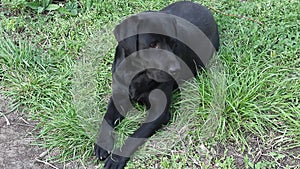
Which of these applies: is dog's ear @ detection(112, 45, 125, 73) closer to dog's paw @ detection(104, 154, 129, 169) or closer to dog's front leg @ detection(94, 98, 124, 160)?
dog's front leg @ detection(94, 98, 124, 160)

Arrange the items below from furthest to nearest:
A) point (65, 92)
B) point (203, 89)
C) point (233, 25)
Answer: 1. point (233, 25)
2. point (65, 92)
3. point (203, 89)

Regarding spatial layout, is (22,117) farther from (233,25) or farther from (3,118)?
(233,25)

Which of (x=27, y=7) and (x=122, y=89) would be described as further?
(x=27, y=7)

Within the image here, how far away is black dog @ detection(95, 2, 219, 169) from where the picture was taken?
2496 mm

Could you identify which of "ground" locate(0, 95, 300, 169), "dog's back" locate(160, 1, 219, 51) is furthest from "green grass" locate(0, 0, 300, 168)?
"dog's back" locate(160, 1, 219, 51)

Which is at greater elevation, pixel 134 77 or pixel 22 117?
pixel 134 77

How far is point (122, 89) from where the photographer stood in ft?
9.21

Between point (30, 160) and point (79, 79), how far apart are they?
0.74 meters

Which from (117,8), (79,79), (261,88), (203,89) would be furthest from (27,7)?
(261,88)

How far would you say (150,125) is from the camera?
109 inches

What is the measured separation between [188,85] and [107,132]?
26.1 inches

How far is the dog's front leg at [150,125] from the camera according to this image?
8.64 feet

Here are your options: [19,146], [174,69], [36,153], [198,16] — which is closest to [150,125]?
[174,69]

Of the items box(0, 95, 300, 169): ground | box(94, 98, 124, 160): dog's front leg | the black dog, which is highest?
the black dog
